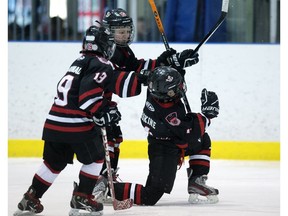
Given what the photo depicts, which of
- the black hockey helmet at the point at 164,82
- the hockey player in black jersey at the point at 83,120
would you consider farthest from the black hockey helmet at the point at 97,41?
the black hockey helmet at the point at 164,82

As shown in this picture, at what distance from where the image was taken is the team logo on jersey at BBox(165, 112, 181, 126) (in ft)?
13.6

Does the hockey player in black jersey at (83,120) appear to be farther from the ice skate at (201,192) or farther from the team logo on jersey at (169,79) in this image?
the ice skate at (201,192)

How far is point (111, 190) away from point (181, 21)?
297cm

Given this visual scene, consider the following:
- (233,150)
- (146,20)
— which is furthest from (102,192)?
(146,20)

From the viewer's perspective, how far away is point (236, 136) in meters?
6.46

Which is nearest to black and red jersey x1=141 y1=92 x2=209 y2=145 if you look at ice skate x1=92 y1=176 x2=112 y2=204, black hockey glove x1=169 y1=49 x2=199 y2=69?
black hockey glove x1=169 y1=49 x2=199 y2=69

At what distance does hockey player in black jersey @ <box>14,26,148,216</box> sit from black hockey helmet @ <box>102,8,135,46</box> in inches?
25.6

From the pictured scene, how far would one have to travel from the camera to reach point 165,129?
13.7ft

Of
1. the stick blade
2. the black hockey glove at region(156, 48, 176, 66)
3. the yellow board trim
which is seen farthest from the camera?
the yellow board trim

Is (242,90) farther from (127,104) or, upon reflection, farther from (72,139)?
(72,139)

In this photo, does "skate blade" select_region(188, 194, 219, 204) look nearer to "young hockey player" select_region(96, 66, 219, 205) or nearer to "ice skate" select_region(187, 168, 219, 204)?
"ice skate" select_region(187, 168, 219, 204)

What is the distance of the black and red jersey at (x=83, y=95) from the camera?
378 centimetres

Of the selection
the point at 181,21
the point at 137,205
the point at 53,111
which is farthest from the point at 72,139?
the point at 181,21

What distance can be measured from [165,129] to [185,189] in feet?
2.85
